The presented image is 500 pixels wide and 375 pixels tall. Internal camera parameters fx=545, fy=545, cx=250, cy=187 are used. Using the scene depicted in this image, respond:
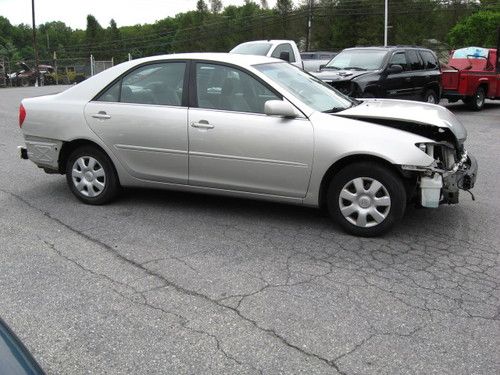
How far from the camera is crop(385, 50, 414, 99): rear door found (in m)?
12.5

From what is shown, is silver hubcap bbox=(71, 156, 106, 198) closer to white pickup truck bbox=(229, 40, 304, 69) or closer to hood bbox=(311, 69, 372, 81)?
hood bbox=(311, 69, 372, 81)

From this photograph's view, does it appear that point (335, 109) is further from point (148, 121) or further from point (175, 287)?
point (175, 287)

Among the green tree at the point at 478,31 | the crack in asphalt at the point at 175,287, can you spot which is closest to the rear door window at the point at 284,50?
the crack in asphalt at the point at 175,287

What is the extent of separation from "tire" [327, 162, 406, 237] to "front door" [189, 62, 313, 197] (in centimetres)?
32

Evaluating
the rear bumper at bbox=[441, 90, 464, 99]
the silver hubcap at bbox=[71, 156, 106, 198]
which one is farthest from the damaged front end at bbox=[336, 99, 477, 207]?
the rear bumper at bbox=[441, 90, 464, 99]

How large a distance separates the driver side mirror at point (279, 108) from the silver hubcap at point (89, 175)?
203 centimetres

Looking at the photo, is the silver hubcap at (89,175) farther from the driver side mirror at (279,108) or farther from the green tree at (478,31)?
the green tree at (478,31)

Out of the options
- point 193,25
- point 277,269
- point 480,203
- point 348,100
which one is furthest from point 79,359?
point 193,25

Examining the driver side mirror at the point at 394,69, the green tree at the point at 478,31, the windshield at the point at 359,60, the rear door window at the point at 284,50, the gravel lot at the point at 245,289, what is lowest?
the gravel lot at the point at 245,289

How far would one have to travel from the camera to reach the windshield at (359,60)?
1266 cm

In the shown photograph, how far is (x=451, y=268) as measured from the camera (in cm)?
417

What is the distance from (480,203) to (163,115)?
3508 mm

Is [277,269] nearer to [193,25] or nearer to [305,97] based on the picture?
[305,97]

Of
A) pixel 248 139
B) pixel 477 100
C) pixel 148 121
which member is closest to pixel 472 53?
pixel 477 100
